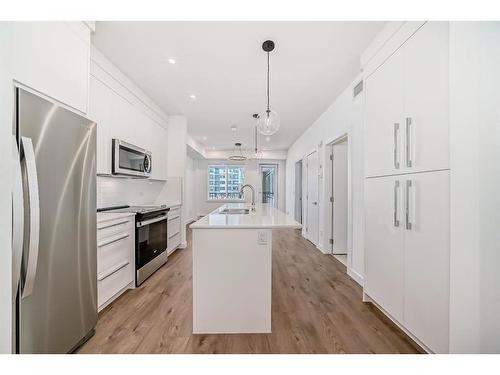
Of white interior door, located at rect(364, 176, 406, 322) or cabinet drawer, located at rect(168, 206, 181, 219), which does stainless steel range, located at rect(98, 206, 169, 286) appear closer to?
cabinet drawer, located at rect(168, 206, 181, 219)

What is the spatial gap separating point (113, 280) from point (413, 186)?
9.58 feet

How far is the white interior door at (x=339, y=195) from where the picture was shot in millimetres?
4230

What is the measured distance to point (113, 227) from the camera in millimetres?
2412

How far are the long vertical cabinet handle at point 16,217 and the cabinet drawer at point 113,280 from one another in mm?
1121

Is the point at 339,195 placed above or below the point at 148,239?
above

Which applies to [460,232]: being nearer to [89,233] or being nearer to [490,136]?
[490,136]

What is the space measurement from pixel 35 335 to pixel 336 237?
410cm

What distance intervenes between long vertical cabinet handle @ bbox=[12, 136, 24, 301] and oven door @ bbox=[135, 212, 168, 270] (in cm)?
164

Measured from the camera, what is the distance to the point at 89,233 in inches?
68.7

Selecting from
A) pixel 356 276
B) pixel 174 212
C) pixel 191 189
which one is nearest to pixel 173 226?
pixel 174 212

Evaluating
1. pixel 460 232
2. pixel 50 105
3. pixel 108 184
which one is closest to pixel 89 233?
pixel 50 105

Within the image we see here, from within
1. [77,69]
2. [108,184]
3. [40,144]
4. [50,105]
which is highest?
[77,69]

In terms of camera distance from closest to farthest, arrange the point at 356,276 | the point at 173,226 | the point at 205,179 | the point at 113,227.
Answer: the point at 113,227 < the point at 356,276 < the point at 173,226 < the point at 205,179

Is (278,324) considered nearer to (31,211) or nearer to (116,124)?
(31,211)
